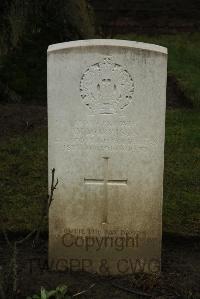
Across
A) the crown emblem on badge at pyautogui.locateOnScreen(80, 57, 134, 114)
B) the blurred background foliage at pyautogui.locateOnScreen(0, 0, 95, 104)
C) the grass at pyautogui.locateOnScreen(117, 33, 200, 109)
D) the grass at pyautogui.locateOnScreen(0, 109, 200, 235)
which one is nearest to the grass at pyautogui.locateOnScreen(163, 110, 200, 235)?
the grass at pyautogui.locateOnScreen(0, 109, 200, 235)

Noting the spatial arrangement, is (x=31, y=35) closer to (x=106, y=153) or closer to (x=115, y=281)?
(x=106, y=153)

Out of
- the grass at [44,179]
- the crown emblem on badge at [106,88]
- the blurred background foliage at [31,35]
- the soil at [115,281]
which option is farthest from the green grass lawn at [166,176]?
the blurred background foliage at [31,35]

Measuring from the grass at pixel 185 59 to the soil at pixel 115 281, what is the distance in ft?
15.2

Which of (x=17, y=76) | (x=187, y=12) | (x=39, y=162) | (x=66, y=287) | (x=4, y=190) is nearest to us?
(x=66, y=287)

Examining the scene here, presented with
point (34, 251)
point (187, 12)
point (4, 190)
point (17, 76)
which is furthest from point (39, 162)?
point (187, 12)

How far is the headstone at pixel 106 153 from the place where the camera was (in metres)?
3.86

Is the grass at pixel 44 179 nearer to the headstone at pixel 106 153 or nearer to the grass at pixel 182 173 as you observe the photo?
the grass at pixel 182 173

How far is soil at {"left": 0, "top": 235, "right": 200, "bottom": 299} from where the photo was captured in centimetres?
389

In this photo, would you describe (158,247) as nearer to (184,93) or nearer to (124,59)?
(124,59)

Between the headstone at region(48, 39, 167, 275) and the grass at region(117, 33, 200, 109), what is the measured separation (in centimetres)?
478

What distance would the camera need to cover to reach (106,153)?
13.0ft

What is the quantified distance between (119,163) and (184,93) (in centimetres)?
558

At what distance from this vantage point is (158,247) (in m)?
4.12

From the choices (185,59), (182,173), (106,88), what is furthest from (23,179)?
(185,59)
